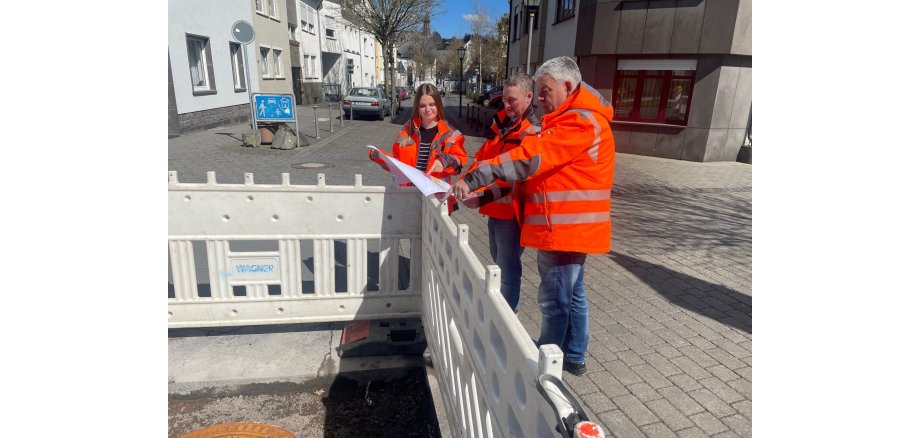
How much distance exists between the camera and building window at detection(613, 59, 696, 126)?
13242mm

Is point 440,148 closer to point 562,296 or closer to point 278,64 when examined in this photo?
point 562,296

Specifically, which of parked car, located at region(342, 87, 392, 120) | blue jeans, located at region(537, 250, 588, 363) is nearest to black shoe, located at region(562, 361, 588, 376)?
blue jeans, located at region(537, 250, 588, 363)

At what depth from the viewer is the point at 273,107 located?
12.9m

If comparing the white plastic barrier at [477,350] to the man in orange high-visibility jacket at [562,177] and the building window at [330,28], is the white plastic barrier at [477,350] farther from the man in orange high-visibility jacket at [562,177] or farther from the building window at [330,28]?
the building window at [330,28]

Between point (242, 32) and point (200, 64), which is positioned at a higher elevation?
point (242, 32)

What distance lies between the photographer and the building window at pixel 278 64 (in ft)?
77.7

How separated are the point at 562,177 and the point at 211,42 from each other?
1763cm

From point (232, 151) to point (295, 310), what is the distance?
33.4ft

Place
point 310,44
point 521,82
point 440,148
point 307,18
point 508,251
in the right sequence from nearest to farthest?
point 521,82, point 508,251, point 440,148, point 307,18, point 310,44

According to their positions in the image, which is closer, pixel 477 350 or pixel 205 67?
pixel 477 350

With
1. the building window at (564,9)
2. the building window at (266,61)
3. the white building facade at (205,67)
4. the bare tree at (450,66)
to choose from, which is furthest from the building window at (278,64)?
the bare tree at (450,66)

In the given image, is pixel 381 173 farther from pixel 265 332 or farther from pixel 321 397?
pixel 321 397

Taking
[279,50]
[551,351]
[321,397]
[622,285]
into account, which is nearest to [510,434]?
[551,351]

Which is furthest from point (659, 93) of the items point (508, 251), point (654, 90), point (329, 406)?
point (329, 406)
